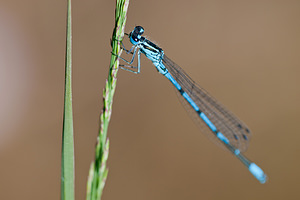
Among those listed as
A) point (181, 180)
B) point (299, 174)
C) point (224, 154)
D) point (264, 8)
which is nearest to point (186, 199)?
point (181, 180)

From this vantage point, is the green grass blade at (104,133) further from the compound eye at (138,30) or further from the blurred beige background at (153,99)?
the blurred beige background at (153,99)

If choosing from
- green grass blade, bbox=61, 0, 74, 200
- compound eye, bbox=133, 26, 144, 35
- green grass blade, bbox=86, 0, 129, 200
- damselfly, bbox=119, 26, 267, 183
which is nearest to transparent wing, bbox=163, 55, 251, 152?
damselfly, bbox=119, 26, 267, 183

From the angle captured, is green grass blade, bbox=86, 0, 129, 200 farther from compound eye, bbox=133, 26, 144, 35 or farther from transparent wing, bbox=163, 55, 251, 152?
transparent wing, bbox=163, 55, 251, 152

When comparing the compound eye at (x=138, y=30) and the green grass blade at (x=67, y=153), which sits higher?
the compound eye at (x=138, y=30)

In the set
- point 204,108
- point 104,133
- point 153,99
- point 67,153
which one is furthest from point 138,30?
point 153,99

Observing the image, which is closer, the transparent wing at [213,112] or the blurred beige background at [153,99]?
the transparent wing at [213,112]

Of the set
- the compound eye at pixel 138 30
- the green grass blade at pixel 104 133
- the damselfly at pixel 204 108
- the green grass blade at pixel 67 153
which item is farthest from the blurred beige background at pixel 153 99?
the green grass blade at pixel 67 153
